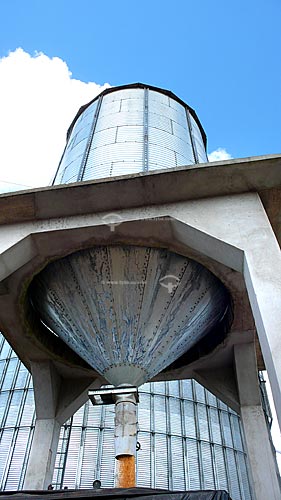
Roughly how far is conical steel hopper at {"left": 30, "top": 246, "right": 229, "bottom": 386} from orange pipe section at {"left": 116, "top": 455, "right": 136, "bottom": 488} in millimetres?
1323

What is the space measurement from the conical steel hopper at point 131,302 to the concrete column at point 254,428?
2014 millimetres

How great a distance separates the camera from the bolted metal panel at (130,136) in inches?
383

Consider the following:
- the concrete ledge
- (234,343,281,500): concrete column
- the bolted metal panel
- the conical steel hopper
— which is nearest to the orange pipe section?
the conical steel hopper

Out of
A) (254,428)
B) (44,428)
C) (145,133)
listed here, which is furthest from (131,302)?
(145,133)

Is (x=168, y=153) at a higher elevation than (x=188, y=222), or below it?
higher

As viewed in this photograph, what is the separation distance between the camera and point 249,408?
9.40 meters

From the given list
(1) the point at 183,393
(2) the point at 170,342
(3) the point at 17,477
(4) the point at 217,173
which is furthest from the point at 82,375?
(1) the point at 183,393

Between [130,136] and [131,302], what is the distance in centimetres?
434

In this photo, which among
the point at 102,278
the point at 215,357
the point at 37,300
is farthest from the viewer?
the point at 215,357

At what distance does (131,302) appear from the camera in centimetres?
816

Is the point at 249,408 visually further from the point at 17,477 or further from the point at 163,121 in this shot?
the point at 17,477

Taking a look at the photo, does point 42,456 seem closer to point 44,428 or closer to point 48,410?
point 44,428

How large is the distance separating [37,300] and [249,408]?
16.8ft

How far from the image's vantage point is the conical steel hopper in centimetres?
815
